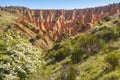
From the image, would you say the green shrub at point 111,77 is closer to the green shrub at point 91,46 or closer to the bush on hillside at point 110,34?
the green shrub at point 91,46

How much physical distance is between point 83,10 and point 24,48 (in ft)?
561

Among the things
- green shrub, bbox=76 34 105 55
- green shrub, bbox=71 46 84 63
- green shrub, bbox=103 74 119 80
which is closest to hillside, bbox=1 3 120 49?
green shrub, bbox=76 34 105 55

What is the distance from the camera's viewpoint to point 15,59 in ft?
51.8

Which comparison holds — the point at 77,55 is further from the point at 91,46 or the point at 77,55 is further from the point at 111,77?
the point at 111,77

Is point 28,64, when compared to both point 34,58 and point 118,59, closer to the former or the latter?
point 34,58

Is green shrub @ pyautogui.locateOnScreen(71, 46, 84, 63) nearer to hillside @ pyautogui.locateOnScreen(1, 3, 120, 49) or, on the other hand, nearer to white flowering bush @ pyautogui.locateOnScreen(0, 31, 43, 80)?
white flowering bush @ pyautogui.locateOnScreen(0, 31, 43, 80)

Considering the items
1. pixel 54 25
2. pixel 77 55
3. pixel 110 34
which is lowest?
pixel 77 55

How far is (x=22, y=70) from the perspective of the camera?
16141mm

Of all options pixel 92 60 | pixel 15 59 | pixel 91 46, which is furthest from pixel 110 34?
pixel 15 59

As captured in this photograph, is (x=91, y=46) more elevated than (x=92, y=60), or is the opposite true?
(x=91, y=46)

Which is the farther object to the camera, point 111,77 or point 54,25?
point 54,25

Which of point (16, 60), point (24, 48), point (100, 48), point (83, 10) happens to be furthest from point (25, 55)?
point (83, 10)

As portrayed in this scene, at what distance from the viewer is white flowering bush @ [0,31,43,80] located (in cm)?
1500

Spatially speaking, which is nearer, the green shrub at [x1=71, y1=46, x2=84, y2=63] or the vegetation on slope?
the vegetation on slope
